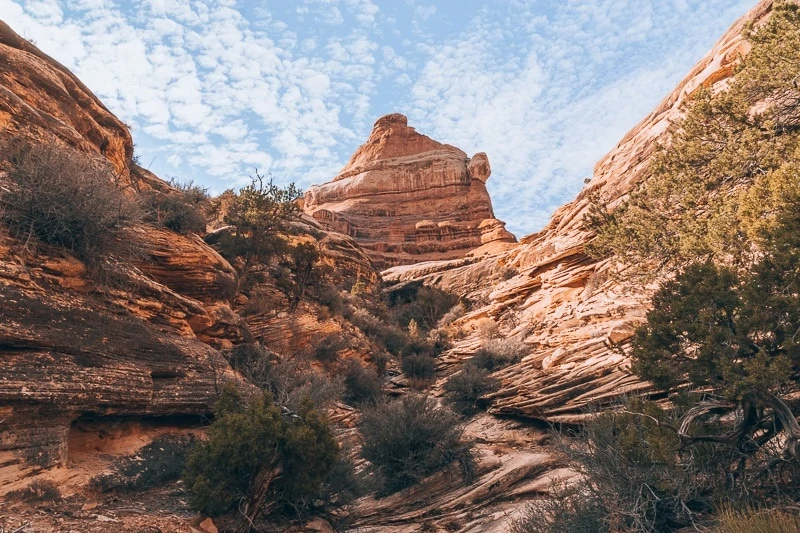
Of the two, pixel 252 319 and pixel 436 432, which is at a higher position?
pixel 252 319

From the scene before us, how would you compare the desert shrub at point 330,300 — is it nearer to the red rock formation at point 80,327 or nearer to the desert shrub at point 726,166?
the red rock formation at point 80,327

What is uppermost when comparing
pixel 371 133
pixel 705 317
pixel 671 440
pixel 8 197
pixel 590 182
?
pixel 371 133

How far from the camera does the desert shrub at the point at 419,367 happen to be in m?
19.5

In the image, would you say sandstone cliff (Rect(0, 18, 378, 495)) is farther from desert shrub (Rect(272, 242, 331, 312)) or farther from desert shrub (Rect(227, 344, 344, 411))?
desert shrub (Rect(272, 242, 331, 312))

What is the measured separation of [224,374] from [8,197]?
5.17m

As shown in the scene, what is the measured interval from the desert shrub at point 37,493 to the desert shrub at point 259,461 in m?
1.67

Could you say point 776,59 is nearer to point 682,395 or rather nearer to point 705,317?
point 705,317

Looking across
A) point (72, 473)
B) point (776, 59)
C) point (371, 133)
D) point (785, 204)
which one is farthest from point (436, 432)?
point (371, 133)

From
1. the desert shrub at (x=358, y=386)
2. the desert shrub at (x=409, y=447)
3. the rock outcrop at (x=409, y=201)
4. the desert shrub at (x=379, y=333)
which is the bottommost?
the desert shrub at (x=409, y=447)

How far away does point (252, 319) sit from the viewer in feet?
54.4

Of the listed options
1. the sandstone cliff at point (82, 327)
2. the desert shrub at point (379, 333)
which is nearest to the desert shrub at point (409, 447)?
the sandstone cliff at point (82, 327)

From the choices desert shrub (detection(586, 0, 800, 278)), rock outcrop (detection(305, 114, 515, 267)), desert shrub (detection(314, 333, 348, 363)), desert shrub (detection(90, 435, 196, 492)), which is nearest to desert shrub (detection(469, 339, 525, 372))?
desert shrub (detection(314, 333, 348, 363))

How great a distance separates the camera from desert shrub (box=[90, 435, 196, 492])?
7.42 metres

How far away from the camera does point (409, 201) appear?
64938mm
